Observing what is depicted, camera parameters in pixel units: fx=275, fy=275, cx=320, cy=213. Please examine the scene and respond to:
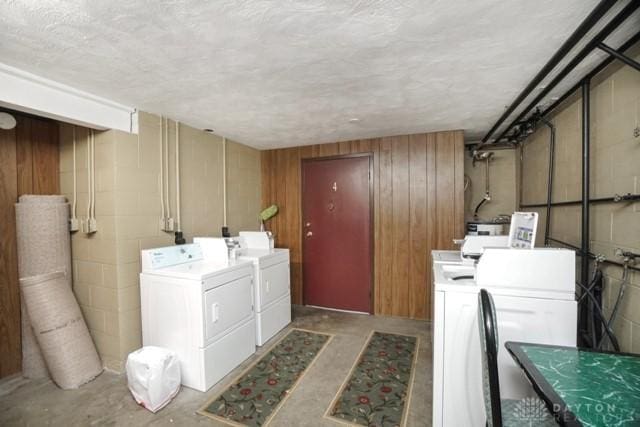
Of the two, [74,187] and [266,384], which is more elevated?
[74,187]

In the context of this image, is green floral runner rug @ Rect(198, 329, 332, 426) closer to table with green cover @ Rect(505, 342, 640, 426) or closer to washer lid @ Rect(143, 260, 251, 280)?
washer lid @ Rect(143, 260, 251, 280)

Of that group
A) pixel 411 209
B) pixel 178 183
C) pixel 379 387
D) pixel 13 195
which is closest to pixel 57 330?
pixel 13 195

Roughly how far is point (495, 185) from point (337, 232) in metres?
2.23

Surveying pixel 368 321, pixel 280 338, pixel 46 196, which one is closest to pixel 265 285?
pixel 280 338

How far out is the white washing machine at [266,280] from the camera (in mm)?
2658

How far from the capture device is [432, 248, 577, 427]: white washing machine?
144 cm

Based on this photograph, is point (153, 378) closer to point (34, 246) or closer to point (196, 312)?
point (196, 312)

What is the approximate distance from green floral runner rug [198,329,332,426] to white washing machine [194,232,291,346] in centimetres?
20

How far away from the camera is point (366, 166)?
349 cm

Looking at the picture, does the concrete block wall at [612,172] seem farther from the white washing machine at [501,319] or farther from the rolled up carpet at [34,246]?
the rolled up carpet at [34,246]

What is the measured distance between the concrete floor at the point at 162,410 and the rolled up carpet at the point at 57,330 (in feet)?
0.34

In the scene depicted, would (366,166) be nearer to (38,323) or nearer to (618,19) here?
(618,19)

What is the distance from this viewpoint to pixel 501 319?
59.4 inches

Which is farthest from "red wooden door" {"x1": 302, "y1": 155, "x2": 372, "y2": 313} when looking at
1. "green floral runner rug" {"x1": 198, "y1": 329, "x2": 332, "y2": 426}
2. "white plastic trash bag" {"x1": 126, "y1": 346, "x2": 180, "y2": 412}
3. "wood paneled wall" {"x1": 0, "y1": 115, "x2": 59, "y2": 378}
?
"wood paneled wall" {"x1": 0, "y1": 115, "x2": 59, "y2": 378}
